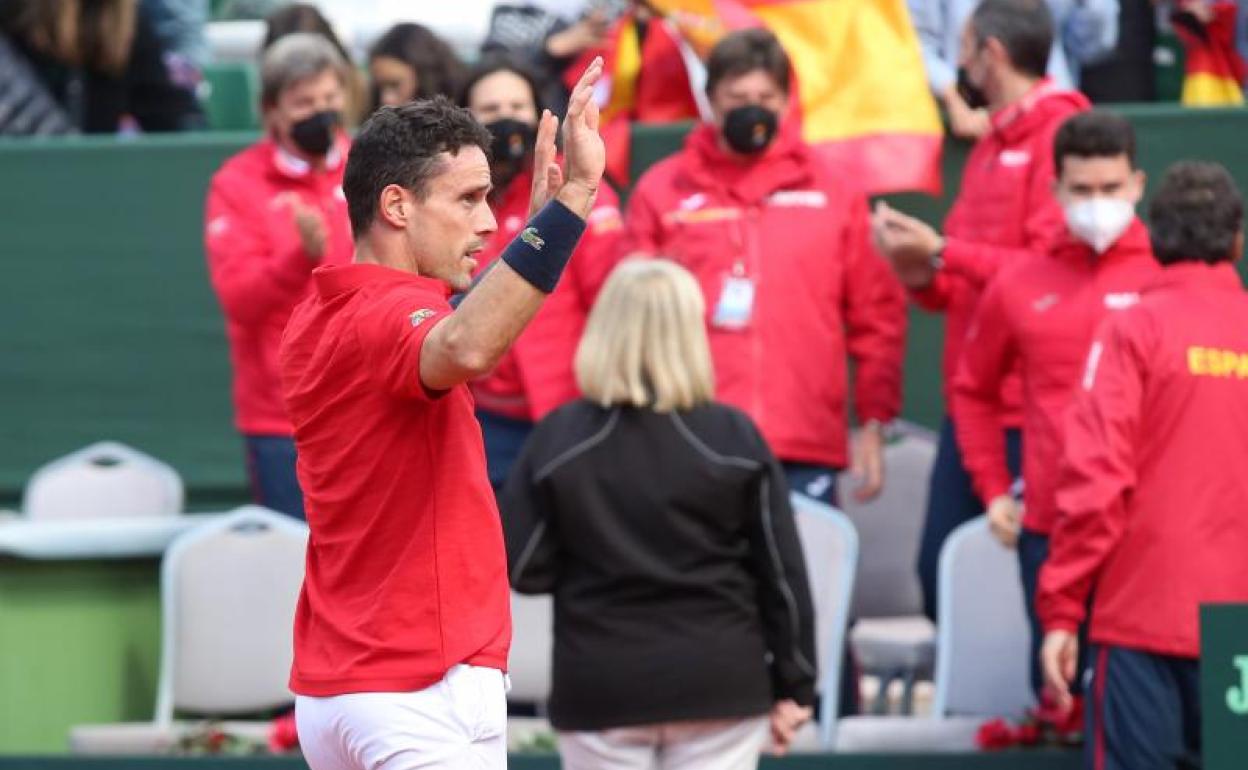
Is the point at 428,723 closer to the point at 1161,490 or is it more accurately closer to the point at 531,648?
the point at 1161,490

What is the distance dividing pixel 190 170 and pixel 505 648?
16.7 feet

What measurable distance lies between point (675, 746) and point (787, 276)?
6.31ft

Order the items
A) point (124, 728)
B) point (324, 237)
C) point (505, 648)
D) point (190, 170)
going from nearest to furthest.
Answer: point (505, 648), point (324, 237), point (124, 728), point (190, 170)

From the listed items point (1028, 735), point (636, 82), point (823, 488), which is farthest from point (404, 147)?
point (636, 82)

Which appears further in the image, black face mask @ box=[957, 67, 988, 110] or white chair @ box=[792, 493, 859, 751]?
black face mask @ box=[957, 67, 988, 110]

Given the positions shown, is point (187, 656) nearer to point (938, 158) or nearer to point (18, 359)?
point (18, 359)

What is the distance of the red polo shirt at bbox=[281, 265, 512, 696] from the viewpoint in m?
4.07

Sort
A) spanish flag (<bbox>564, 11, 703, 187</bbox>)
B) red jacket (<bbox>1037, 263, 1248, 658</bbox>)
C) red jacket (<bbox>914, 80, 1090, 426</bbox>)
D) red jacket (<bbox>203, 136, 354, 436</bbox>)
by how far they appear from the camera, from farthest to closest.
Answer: spanish flag (<bbox>564, 11, 703, 187</bbox>)
red jacket (<bbox>203, 136, 354, 436</bbox>)
red jacket (<bbox>914, 80, 1090, 426</bbox>)
red jacket (<bbox>1037, 263, 1248, 658</bbox>)

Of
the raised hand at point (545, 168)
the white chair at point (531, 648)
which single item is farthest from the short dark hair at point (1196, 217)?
the white chair at point (531, 648)

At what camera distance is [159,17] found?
9164mm

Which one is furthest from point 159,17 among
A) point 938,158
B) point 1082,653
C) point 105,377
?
point 1082,653

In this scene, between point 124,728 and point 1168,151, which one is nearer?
point 124,728

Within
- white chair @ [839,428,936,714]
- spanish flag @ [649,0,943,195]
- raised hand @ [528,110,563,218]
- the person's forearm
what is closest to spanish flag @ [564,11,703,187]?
spanish flag @ [649,0,943,195]

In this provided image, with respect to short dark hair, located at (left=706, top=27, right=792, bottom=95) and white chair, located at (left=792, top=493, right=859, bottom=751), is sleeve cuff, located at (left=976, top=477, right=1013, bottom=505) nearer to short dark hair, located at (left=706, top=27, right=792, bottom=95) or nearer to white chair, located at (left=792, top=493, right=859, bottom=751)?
white chair, located at (left=792, top=493, right=859, bottom=751)
